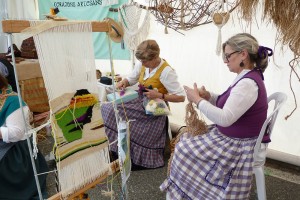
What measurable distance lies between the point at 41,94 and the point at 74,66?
2.45 metres

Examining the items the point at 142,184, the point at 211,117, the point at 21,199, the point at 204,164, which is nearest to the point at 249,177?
the point at 204,164

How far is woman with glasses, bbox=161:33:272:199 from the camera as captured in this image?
1.46 meters

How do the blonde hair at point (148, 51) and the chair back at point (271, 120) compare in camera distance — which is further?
the blonde hair at point (148, 51)

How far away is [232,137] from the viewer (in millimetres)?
1583

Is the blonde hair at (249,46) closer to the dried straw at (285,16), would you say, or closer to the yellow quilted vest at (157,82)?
the dried straw at (285,16)

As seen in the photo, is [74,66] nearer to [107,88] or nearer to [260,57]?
[260,57]

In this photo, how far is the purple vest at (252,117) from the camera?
58.8 inches

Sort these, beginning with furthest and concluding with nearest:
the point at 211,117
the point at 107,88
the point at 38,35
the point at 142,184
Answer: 1. the point at 107,88
2. the point at 142,184
3. the point at 211,117
4. the point at 38,35

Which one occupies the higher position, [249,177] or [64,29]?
[64,29]

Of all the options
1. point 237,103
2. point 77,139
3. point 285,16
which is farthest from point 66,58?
point 237,103

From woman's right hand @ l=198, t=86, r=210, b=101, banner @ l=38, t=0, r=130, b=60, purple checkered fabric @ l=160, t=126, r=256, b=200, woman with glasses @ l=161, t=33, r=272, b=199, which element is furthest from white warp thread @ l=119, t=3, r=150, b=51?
purple checkered fabric @ l=160, t=126, r=256, b=200

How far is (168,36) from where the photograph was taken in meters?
3.01

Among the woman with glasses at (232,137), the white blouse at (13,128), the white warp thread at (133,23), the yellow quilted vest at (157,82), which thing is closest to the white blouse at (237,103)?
the woman with glasses at (232,137)

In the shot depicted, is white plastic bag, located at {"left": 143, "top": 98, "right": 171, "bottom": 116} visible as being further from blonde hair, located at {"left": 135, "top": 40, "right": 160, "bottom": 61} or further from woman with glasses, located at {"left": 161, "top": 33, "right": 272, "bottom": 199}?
woman with glasses, located at {"left": 161, "top": 33, "right": 272, "bottom": 199}
